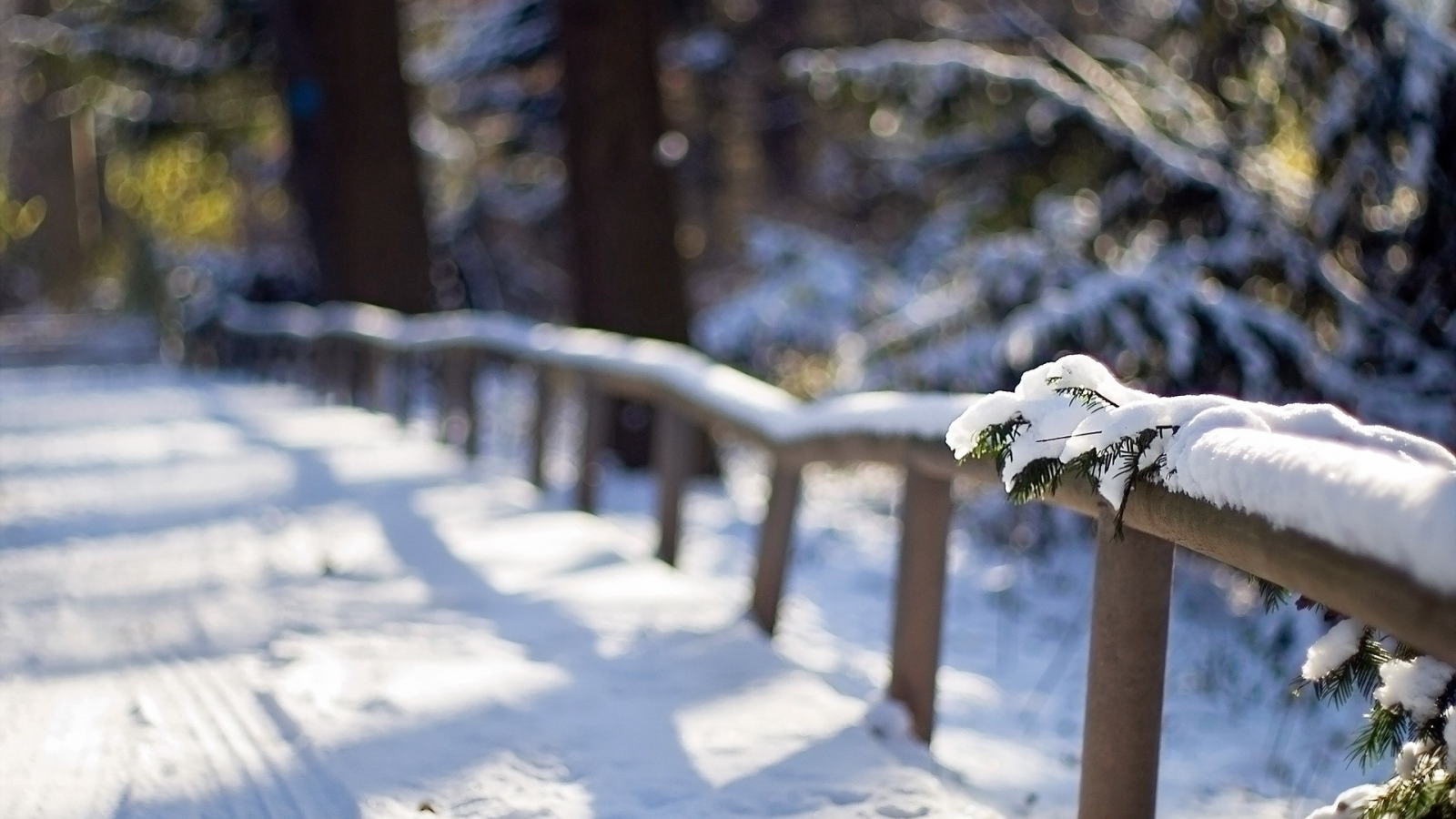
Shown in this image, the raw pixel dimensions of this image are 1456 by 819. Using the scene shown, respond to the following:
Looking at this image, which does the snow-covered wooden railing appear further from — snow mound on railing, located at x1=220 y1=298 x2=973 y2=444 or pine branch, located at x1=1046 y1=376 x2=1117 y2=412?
pine branch, located at x1=1046 y1=376 x2=1117 y2=412

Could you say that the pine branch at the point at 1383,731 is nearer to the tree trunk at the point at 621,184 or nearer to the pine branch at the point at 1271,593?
the pine branch at the point at 1271,593

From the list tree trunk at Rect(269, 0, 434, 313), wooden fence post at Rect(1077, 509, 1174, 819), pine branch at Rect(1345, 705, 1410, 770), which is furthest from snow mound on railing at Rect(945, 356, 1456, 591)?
tree trunk at Rect(269, 0, 434, 313)

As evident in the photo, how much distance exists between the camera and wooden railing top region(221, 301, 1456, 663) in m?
2.13

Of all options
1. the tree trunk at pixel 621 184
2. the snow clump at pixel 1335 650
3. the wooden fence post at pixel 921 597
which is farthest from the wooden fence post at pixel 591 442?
the snow clump at pixel 1335 650

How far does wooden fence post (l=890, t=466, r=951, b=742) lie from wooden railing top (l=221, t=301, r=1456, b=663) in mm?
125

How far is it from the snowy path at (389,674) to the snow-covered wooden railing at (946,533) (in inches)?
14.9

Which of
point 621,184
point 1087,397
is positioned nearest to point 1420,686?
point 1087,397

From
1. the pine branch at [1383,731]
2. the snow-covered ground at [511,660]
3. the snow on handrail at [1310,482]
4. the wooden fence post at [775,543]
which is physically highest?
the snow on handrail at [1310,482]

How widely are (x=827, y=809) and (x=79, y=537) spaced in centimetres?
485

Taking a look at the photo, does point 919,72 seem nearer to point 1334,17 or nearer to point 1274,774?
point 1334,17

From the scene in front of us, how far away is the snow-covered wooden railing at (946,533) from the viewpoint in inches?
87.0

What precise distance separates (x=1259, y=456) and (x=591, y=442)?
230 inches

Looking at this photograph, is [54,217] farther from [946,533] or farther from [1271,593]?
[1271,593]

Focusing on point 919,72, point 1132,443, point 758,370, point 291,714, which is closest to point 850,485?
point 758,370
